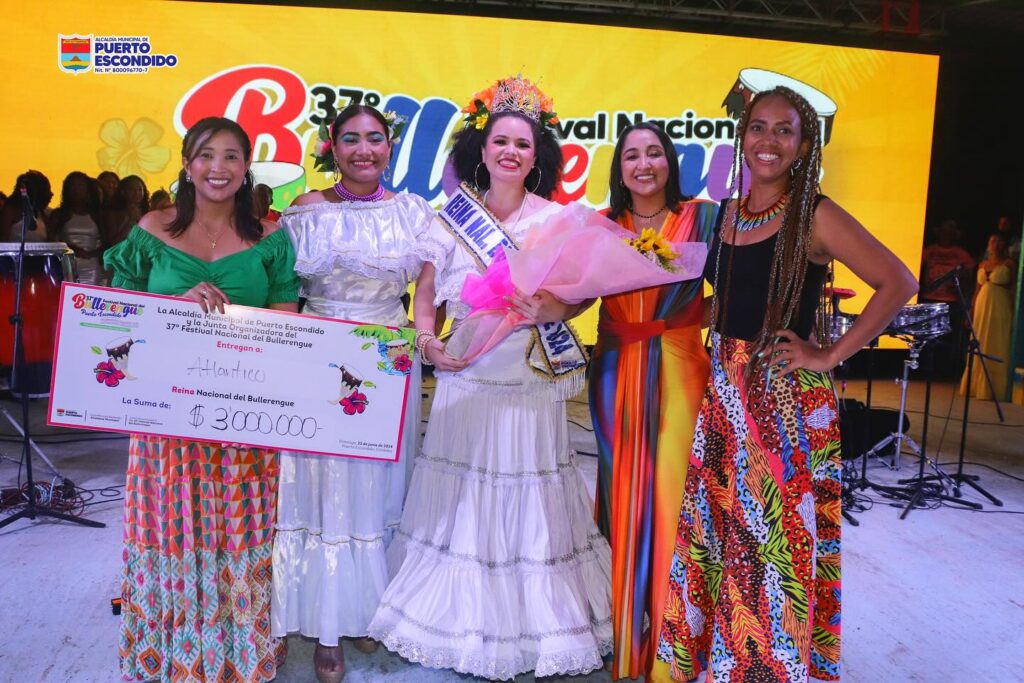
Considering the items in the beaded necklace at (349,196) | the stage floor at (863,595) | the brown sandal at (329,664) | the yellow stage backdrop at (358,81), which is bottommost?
the stage floor at (863,595)

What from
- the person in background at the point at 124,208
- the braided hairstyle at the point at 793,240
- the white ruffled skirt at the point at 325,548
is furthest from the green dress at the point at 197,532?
the person in background at the point at 124,208

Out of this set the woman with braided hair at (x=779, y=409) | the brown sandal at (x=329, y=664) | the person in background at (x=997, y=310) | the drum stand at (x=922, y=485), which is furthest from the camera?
the person in background at (x=997, y=310)

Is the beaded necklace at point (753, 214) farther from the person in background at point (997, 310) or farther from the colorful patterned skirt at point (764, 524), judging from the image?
the person in background at point (997, 310)

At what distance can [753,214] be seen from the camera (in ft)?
6.98

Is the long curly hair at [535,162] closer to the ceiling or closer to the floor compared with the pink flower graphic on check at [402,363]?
closer to the ceiling

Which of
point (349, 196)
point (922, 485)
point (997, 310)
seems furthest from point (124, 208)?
Result: point (997, 310)

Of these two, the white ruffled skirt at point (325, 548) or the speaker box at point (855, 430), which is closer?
the white ruffled skirt at point (325, 548)

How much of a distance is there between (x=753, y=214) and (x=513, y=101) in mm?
893

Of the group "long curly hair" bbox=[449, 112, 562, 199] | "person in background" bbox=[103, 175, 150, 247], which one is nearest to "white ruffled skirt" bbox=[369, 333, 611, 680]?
"long curly hair" bbox=[449, 112, 562, 199]

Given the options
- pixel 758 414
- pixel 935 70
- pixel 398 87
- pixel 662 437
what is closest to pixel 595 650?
pixel 662 437

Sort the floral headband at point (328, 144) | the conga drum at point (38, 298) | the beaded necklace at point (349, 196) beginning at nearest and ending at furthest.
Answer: the beaded necklace at point (349, 196)
the floral headband at point (328, 144)
the conga drum at point (38, 298)

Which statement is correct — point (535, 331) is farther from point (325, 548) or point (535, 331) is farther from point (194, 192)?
point (194, 192)

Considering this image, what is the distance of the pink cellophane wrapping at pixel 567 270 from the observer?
2178 millimetres

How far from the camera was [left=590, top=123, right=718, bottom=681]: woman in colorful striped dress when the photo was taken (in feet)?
7.96
